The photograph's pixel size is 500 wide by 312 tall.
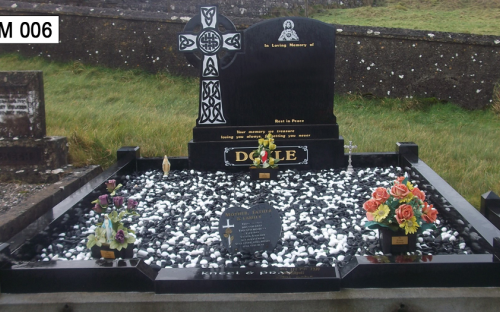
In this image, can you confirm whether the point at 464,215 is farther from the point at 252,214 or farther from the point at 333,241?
the point at 252,214

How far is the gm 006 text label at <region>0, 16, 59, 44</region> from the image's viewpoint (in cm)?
1115

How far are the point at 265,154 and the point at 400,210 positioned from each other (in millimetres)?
2401

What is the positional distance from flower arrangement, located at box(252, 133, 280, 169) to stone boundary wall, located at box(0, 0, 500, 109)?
5318 mm

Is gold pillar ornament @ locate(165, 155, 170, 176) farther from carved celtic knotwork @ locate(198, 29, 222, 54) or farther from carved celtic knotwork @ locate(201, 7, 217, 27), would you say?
carved celtic knotwork @ locate(201, 7, 217, 27)

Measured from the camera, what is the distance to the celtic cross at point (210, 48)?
230 inches

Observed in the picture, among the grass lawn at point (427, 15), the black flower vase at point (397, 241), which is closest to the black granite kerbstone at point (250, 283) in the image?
the black flower vase at point (397, 241)

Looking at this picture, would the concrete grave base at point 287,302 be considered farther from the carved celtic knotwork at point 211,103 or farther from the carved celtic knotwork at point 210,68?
the carved celtic knotwork at point 210,68

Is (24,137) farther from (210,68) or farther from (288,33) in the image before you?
(288,33)

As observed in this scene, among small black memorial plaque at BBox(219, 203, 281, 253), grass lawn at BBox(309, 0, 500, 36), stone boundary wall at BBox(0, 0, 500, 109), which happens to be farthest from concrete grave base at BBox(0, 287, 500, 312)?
grass lawn at BBox(309, 0, 500, 36)

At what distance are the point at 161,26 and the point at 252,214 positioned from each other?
8.58 metres

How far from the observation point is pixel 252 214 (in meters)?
3.56

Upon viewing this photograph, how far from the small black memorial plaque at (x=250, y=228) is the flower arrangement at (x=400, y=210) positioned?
27.4 inches

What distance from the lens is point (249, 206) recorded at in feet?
14.4

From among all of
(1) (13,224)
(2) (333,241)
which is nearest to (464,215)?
(2) (333,241)
